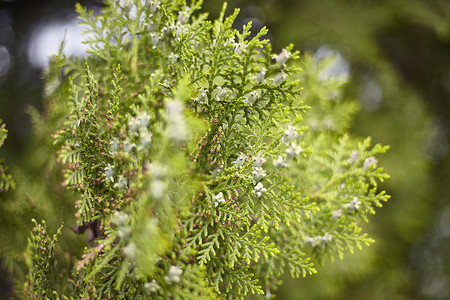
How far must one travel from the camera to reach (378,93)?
2.18 m

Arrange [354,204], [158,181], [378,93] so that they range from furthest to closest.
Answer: [378,93], [354,204], [158,181]

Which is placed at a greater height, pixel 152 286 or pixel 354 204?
pixel 354 204

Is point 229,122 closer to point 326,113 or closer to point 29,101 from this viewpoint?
point 326,113

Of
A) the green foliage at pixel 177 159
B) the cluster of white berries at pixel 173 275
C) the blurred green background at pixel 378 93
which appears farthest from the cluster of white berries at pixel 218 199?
the blurred green background at pixel 378 93

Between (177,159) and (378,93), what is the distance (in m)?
2.14

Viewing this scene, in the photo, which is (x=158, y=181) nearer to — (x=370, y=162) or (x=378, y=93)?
(x=370, y=162)

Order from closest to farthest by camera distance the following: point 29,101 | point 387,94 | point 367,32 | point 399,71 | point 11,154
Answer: point 11,154
point 29,101
point 367,32
point 387,94
point 399,71

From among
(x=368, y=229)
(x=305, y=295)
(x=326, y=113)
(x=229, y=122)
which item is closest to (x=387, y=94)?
(x=368, y=229)

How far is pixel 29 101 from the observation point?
1.57 m

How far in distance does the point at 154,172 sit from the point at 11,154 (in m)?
1.26

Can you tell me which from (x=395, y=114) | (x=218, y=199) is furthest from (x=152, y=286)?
(x=395, y=114)

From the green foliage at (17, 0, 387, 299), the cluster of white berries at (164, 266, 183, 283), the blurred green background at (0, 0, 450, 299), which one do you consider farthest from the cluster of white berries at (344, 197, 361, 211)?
the blurred green background at (0, 0, 450, 299)

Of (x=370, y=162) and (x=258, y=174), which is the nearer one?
(x=258, y=174)

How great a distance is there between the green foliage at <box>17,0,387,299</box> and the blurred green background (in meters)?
0.58
